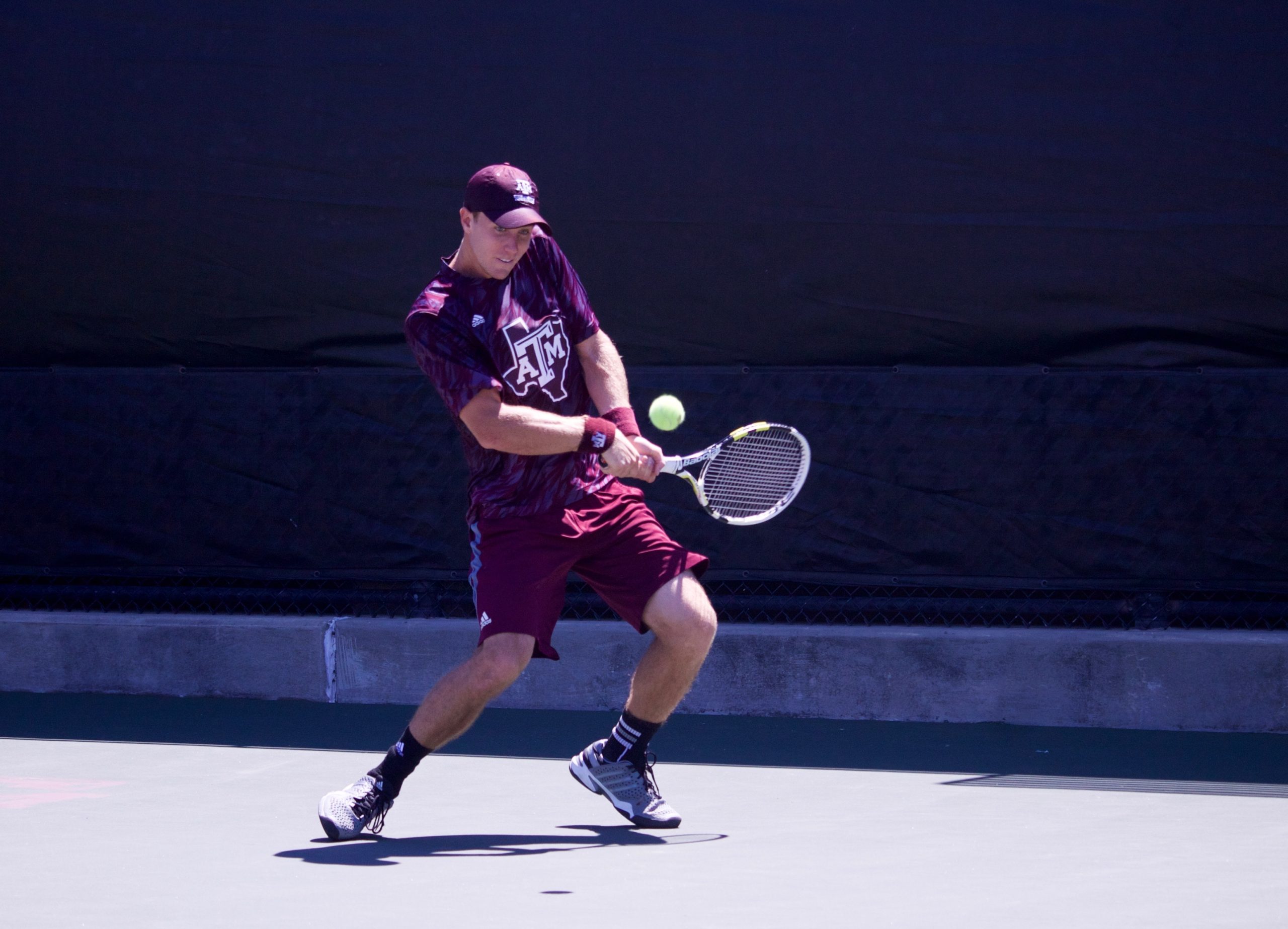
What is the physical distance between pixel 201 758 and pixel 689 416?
6.19 ft

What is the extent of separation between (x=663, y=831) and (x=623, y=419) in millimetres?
978

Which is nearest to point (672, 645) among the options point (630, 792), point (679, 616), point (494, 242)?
point (679, 616)

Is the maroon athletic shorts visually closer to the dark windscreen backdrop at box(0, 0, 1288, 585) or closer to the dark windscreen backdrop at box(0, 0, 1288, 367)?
the dark windscreen backdrop at box(0, 0, 1288, 585)

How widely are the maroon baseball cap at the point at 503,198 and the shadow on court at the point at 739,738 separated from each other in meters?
1.83

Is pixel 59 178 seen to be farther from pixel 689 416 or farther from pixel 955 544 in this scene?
pixel 955 544

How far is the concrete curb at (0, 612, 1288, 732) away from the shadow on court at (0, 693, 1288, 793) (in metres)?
0.05

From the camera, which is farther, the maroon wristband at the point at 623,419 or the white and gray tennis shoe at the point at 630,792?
the white and gray tennis shoe at the point at 630,792

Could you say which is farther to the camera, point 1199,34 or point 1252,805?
point 1199,34

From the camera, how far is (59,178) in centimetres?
609

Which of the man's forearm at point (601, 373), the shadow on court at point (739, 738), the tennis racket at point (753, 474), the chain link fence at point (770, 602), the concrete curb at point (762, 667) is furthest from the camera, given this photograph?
the chain link fence at point (770, 602)

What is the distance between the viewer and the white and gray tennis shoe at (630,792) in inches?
161

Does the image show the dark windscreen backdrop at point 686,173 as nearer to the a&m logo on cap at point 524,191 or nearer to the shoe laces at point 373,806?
the a&m logo on cap at point 524,191

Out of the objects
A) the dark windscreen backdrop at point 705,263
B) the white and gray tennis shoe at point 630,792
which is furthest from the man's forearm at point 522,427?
the dark windscreen backdrop at point 705,263

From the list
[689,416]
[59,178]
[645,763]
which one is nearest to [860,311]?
[689,416]
